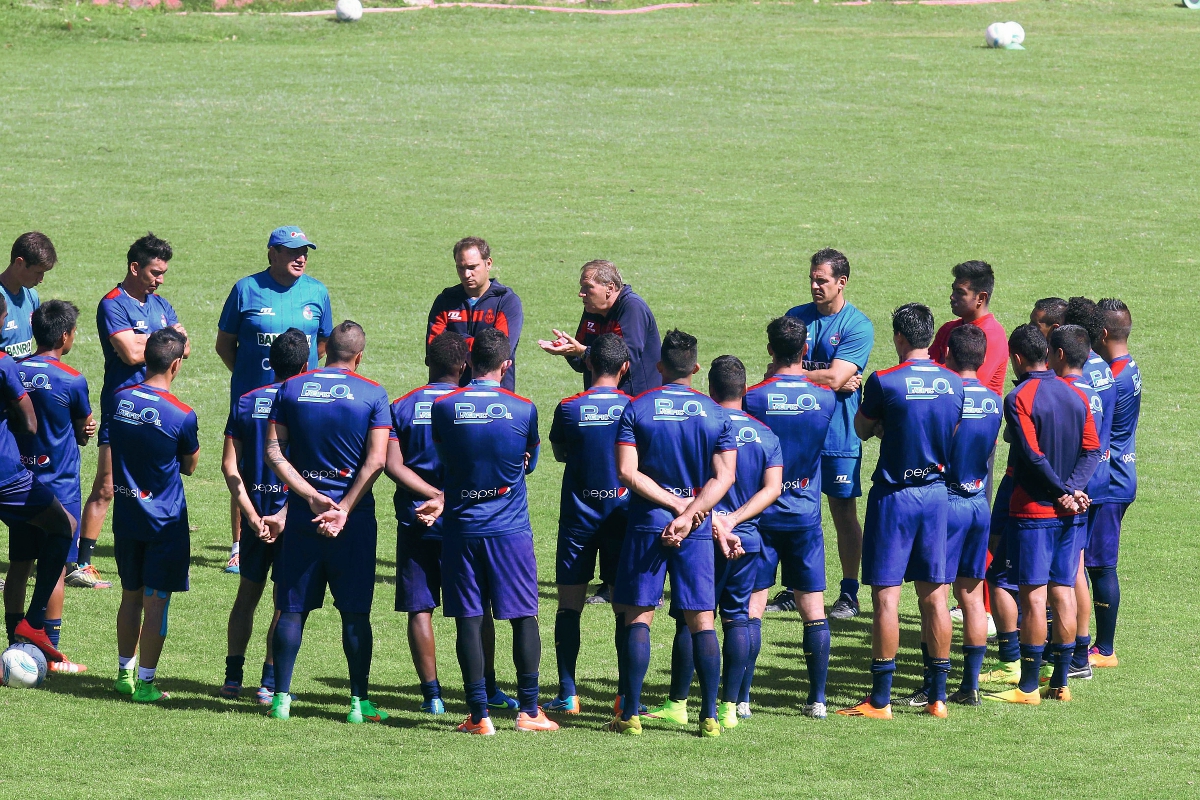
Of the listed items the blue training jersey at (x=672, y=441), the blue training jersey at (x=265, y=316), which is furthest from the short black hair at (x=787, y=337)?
the blue training jersey at (x=265, y=316)

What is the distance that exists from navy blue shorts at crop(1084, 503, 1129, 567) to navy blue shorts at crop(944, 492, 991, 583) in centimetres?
106

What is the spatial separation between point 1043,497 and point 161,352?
205 inches

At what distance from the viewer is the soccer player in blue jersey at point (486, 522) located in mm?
7602

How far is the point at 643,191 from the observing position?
1011 inches

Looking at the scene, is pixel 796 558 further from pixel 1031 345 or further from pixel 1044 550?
pixel 1031 345

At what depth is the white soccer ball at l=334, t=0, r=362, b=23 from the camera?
36594 mm

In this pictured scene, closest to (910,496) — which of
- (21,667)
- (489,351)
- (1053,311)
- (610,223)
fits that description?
(1053,311)

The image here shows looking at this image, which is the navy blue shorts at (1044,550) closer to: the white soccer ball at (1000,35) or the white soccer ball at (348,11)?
the white soccer ball at (1000,35)

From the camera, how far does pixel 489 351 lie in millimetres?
7719

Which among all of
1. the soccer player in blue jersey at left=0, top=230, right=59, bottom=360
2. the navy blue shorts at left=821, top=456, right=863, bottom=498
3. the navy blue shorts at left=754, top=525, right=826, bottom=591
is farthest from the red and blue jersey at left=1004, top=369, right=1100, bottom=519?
the soccer player in blue jersey at left=0, top=230, right=59, bottom=360

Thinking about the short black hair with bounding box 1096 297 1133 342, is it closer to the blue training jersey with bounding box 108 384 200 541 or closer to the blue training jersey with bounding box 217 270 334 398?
the blue training jersey with bounding box 217 270 334 398

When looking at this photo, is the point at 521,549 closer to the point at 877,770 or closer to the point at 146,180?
the point at 877,770

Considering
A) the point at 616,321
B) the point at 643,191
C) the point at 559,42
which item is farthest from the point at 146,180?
the point at 616,321

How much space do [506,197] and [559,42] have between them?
38.2 feet
